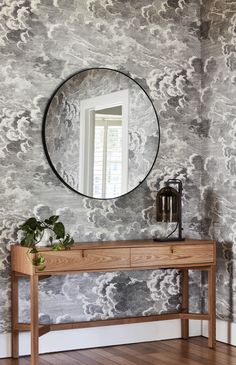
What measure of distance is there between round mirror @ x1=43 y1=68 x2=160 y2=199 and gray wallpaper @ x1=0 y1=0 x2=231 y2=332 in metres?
0.07

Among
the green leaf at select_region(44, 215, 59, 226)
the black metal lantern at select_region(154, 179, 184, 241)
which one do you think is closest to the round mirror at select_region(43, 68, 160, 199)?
the black metal lantern at select_region(154, 179, 184, 241)

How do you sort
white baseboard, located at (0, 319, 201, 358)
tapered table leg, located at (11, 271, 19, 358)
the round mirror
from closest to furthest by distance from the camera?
tapered table leg, located at (11, 271, 19, 358), white baseboard, located at (0, 319, 201, 358), the round mirror

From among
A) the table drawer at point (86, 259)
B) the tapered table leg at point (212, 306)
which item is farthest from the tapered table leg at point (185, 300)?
the table drawer at point (86, 259)

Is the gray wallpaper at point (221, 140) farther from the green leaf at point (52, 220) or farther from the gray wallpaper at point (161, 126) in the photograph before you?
the green leaf at point (52, 220)

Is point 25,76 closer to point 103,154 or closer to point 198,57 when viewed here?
point 103,154

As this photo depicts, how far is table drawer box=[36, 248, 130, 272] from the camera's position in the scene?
15.3ft

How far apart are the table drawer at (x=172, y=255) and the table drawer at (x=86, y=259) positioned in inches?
3.7

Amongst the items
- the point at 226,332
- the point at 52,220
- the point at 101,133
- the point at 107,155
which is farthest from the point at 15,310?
the point at 226,332

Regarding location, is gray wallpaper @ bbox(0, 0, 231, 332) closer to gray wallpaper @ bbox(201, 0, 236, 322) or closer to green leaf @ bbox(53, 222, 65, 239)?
gray wallpaper @ bbox(201, 0, 236, 322)

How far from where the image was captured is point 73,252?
4.76 m

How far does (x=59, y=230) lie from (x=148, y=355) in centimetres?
108

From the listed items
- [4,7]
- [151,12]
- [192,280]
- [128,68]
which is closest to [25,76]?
[4,7]

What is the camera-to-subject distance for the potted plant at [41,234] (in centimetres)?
470

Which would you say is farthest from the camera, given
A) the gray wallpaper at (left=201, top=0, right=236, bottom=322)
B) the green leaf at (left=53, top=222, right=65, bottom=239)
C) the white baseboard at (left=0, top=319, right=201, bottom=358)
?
the gray wallpaper at (left=201, top=0, right=236, bottom=322)
